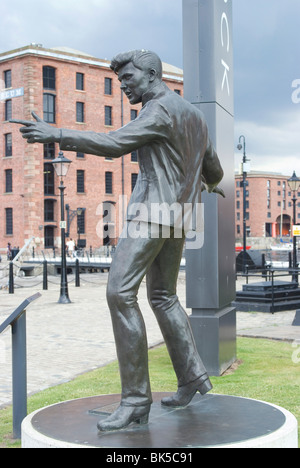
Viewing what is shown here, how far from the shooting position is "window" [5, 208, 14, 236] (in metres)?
50.8

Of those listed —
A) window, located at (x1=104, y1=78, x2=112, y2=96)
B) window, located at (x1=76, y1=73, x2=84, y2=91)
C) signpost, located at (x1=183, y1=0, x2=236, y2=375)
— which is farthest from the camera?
window, located at (x1=104, y1=78, x2=112, y2=96)

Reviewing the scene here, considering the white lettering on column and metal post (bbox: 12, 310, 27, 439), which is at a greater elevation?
the white lettering on column

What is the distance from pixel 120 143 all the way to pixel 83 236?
161ft

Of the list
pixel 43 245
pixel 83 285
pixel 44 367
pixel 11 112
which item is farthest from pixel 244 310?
pixel 11 112

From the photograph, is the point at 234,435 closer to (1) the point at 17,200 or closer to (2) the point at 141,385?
(2) the point at 141,385

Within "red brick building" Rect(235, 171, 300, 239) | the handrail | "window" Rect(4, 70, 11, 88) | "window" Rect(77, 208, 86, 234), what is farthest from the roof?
"red brick building" Rect(235, 171, 300, 239)

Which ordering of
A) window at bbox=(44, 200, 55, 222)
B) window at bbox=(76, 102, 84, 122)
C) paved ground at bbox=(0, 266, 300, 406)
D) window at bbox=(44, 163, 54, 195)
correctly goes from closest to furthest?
paved ground at bbox=(0, 266, 300, 406) < window at bbox=(44, 200, 55, 222) < window at bbox=(44, 163, 54, 195) < window at bbox=(76, 102, 84, 122)

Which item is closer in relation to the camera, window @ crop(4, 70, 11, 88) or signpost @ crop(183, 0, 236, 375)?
signpost @ crop(183, 0, 236, 375)

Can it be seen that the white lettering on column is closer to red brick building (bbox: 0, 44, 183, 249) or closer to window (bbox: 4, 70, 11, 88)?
red brick building (bbox: 0, 44, 183, 249)

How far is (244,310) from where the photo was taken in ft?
45.1

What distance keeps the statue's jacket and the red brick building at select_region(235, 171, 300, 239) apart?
10830 centimetres

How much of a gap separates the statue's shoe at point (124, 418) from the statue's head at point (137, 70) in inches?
72.3

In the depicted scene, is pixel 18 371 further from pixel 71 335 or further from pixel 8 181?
pixel 8 181

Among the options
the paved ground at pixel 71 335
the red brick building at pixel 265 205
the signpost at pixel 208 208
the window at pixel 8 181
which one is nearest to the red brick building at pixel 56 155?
the window at pixel 8 181
